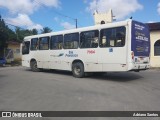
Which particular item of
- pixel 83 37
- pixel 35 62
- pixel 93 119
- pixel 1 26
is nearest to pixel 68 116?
pixel 93 119

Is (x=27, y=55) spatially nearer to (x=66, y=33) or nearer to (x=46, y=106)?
(x=66, y=33)

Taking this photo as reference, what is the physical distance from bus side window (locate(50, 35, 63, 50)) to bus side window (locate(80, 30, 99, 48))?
7.50 feet

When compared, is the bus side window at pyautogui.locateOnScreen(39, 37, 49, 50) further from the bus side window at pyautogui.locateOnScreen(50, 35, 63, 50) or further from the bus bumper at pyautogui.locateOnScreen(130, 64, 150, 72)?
the bus bumper at pyautogui.locateOnScreen(130, 64, 150, 72)

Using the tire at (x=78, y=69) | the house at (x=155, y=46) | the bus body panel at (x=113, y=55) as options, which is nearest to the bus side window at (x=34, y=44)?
the bus body panel at (x=113, y=55)

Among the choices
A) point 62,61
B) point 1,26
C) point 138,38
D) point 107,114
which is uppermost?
point 1,26

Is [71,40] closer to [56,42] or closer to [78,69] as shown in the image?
[56,42]

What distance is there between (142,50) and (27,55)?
1092 cm

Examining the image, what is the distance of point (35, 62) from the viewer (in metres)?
21.1

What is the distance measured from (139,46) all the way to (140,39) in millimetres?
428

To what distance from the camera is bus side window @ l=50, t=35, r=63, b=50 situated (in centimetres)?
1802

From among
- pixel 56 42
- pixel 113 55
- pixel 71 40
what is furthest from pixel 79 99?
pixel 56 42

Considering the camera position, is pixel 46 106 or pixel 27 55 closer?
pixel 46 106

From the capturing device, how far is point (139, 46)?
14.1 m

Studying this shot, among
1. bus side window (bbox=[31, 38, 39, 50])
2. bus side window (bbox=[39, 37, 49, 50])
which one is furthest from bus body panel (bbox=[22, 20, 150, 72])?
bus side window (bbox=[31, 38, 39, 50])
